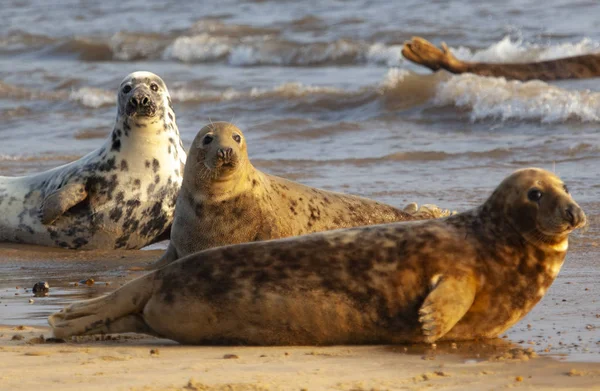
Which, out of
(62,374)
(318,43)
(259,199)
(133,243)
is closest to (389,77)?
(318,43)

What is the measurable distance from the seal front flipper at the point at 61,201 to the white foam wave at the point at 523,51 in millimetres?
11517

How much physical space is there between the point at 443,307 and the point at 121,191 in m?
4.11

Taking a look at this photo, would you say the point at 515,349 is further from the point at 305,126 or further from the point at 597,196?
the point at 305,126

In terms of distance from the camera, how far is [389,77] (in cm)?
1503

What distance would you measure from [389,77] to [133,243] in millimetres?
7446

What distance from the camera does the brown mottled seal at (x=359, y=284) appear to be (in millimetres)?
4629

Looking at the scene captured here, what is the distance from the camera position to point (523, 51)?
18.8 meters

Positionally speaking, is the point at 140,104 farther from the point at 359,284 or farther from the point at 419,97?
the point at 419,97

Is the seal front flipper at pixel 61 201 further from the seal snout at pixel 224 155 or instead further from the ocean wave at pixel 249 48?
the ocean wave at pixel 249 48

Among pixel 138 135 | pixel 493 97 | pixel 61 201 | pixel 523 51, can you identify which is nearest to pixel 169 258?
pixel 61 201

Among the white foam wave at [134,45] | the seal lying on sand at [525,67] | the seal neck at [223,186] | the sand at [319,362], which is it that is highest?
the white foam wave at [134,45]

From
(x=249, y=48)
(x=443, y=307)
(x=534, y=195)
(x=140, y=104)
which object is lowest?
(x=443, y=307)

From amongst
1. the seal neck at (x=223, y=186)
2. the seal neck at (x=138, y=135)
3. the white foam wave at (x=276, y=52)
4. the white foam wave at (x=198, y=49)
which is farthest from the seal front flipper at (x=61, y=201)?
the white foam wave at (x=198, y=49)

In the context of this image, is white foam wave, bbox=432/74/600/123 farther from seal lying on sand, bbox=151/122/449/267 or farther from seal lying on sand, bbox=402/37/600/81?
seal lying on sand, bbox=151/122/449/267
